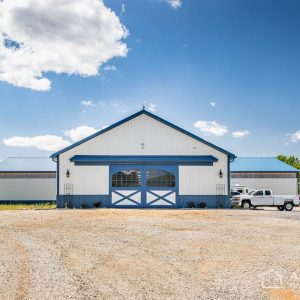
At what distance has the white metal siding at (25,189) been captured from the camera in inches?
1346

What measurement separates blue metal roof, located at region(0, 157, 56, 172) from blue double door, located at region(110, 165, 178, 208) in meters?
10.7

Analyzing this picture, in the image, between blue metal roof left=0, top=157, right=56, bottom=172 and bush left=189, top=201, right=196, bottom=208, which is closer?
bush left=189, top=201, right=196, bottom=208

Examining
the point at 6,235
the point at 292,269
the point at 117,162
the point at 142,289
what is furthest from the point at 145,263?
the point at 117,162

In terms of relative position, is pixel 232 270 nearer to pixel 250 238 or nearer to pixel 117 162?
pixel 250 238

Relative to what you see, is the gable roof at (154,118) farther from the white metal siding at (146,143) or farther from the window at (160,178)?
the window at (160,178)

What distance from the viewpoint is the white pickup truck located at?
89.7 feet

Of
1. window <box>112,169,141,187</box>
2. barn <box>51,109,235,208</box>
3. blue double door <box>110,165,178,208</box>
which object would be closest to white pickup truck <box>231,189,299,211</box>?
barn <box>51,109,235,208</box>

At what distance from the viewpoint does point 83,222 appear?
56.3 feet

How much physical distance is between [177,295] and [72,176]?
20.3m

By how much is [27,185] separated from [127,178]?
12476 mm

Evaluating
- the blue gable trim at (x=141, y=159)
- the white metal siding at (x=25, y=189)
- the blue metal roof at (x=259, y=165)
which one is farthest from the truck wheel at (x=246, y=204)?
the white metal siding at (x=25, y=189)

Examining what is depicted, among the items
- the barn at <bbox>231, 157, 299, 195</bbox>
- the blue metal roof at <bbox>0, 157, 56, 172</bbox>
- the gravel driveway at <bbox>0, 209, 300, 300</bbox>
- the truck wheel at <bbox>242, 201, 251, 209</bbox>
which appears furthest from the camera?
the barn at <bbox>231, 157, 299, 195</bbox>

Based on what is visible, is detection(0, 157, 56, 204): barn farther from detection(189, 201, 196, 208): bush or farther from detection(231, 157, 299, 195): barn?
detection(231, 157, 299, 195): barn

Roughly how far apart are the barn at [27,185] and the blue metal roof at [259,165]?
56.7 ft
